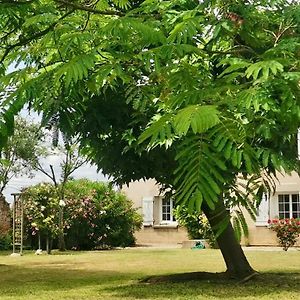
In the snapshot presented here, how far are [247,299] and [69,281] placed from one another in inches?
190

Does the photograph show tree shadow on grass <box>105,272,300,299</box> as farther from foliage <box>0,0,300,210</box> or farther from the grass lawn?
foliage <box>0,0,300,210</box>

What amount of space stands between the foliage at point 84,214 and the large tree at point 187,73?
2202cm

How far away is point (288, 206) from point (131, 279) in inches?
688

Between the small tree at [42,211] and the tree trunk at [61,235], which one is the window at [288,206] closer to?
the tree trunk at [61,235]

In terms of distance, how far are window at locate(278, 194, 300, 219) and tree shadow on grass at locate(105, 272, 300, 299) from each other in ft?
51.9

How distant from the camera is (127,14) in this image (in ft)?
9.35

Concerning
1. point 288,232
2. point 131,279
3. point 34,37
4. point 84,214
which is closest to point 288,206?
point 288,232

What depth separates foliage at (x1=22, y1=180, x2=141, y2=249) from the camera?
994 inches

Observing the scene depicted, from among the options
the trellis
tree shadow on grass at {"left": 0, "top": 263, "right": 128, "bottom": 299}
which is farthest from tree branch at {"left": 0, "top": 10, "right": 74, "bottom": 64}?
the trellis

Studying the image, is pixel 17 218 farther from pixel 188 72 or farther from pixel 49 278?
pixel 188 72

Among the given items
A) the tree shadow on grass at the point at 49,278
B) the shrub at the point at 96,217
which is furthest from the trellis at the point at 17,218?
the tree shadow on grass at the point at 49,278

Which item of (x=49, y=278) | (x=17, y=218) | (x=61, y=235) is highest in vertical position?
(x=17, y=218)

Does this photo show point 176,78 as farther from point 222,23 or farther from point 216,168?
point 216,168

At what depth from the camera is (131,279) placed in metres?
13.6
